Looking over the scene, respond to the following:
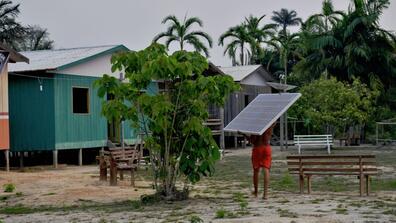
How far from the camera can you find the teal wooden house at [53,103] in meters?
24.1

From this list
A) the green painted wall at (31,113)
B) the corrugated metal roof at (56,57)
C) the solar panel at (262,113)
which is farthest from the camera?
the green painted wall at (31,113)

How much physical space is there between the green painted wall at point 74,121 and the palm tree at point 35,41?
25504 mm

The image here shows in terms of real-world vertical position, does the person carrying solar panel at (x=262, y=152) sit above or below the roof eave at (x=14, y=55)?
below

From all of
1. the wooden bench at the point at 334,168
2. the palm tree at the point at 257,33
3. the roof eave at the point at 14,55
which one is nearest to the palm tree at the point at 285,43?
the palm tree at the point at 257,33

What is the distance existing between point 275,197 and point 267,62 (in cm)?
4536

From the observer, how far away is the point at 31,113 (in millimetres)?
24484

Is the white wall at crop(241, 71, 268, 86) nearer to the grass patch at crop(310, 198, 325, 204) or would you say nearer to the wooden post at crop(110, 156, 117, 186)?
the wooden post at crop(110, 156, 117, 186)

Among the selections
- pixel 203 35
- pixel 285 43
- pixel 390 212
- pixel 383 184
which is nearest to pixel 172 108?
pixel 390 212

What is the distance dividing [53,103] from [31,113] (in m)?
1.02

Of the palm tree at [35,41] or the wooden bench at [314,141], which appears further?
the palm tree at [35,41]

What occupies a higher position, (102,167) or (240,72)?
(240,72)

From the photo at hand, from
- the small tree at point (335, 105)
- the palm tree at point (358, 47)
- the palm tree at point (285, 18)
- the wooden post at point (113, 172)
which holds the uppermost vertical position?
the palm tree at point (285, 18)

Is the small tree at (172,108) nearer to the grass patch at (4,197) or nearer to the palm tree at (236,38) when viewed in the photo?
the grass patch at (4,197)

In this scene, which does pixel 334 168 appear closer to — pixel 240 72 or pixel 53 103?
pixel 53 103
